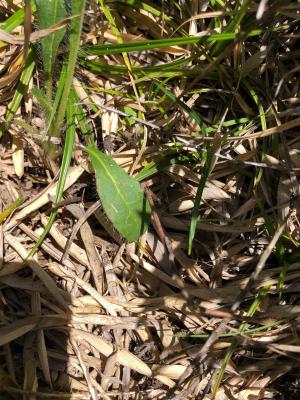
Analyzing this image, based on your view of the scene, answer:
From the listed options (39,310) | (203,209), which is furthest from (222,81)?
(39,310)

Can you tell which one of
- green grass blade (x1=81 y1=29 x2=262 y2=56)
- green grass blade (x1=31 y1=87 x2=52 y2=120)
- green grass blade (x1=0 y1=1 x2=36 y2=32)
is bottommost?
green grass blade (x1=31 y1=87 x2=52 y2=120)

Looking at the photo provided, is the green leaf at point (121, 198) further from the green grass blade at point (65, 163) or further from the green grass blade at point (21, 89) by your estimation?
the green grass blade at point (21, 89)

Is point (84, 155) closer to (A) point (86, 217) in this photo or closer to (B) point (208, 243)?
(A) point (86, 217)

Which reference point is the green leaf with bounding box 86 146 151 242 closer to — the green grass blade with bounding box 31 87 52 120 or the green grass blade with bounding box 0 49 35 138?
the green grass blade with bounding box 31 87 52 120

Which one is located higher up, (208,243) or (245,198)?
(245,198)

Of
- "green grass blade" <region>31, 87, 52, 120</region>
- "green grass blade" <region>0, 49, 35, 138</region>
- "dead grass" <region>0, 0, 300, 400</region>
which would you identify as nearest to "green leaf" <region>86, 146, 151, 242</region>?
"dead grass" <region>0, 0, 300, 400</region>

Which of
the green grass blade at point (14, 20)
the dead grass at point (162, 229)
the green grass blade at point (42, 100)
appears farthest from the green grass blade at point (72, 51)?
the green grass blade at point (14, 20)
